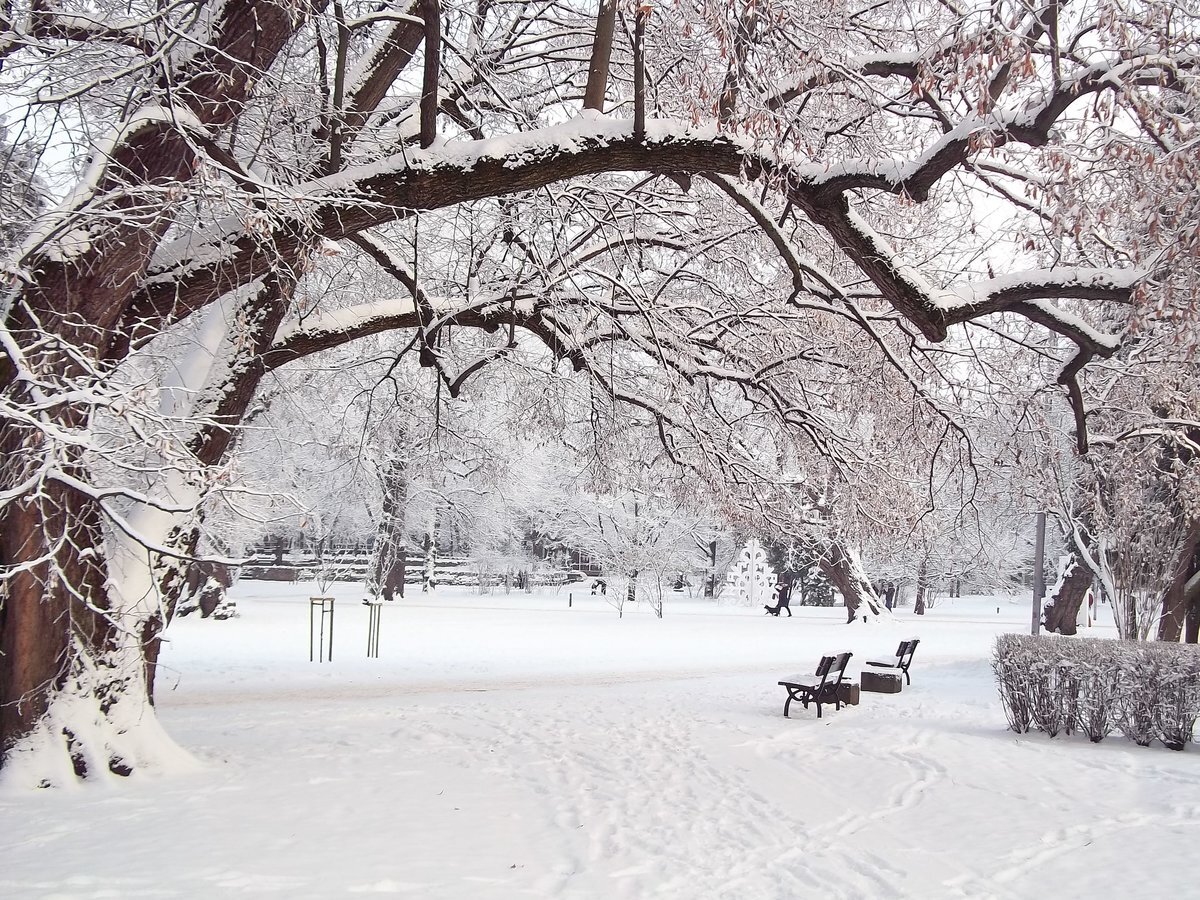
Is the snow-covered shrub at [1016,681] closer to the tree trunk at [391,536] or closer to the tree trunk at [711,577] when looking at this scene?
the tree trunk at [391,536]

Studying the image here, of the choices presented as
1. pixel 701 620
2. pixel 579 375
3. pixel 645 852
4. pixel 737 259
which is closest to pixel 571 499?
pixel 701 620

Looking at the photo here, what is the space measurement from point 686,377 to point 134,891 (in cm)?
643

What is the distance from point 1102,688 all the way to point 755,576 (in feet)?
97.6

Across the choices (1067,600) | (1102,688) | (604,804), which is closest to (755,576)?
(1067,600)

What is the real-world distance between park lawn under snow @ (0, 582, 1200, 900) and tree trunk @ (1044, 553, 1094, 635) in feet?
31.4

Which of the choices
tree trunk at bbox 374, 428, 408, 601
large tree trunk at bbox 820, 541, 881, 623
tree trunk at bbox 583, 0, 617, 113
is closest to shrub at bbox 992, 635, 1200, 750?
tree trunk at bbox 583, 0, 617, 113

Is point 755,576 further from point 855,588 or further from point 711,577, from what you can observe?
point 855,588

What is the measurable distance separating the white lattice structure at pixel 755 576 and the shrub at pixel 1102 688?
2789 centimetres

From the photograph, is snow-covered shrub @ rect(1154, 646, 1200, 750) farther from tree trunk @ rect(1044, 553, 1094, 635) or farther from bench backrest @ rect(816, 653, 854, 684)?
tree trunk @ rect(1044, 553, 1094, 635)

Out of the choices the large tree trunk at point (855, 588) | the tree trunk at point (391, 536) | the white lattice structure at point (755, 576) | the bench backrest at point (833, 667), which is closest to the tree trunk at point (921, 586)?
the white lattice structure at point (755, 576)

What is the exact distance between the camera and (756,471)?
11109mm

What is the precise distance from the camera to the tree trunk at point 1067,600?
878 inches

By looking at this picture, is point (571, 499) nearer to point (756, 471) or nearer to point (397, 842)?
point (756, 471)

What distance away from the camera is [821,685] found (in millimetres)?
11844
